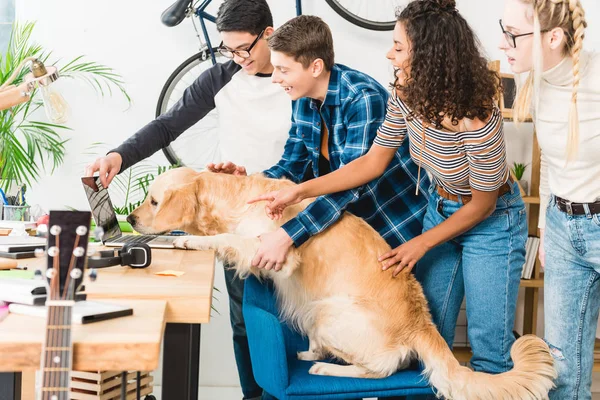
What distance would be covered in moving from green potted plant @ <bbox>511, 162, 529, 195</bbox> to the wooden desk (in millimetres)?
2301

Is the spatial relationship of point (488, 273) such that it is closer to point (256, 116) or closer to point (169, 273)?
point (169, 273)

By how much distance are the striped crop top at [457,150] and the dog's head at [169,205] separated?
68 centimetres

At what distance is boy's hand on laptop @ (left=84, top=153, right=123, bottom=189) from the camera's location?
2.24m

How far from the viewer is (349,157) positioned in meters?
2.14

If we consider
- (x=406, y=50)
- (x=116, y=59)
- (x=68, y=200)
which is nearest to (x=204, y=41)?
(x=116, y=59)

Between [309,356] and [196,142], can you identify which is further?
[196,142]

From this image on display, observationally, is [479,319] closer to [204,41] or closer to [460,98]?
[460,98]

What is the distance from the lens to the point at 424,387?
72.3 inches

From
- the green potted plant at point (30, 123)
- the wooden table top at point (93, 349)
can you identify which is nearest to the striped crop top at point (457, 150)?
the wooden table top at point (93, 349)

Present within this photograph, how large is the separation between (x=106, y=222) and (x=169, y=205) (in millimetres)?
237

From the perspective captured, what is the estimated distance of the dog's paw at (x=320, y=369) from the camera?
186 cm

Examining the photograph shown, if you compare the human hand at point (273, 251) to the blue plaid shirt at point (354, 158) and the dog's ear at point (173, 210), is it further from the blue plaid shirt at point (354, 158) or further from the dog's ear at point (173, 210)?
the dog's ear at point (173, 210)

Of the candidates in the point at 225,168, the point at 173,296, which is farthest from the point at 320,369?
the point at 225,168

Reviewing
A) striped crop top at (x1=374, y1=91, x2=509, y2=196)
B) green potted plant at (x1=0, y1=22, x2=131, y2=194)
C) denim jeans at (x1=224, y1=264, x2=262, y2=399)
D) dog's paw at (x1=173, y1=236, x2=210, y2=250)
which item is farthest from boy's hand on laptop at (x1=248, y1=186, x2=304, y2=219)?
green potted plant at (x1=0, y1=22, x2=131, y2=194)
